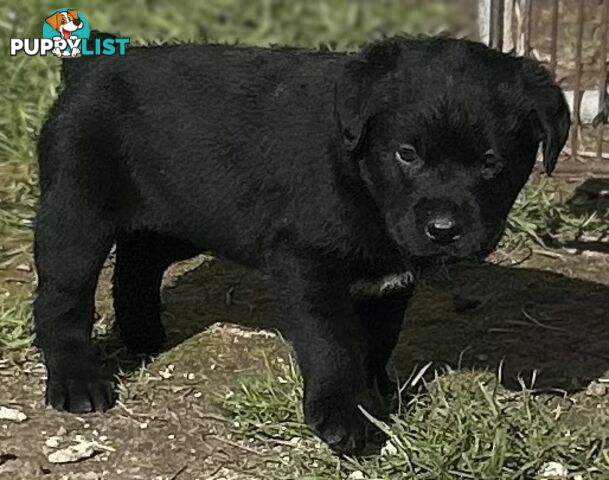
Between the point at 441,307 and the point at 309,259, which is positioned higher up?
the point at 309,259

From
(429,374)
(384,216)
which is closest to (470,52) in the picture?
(384,216)

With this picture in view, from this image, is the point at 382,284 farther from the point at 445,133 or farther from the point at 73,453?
the point at 73,453

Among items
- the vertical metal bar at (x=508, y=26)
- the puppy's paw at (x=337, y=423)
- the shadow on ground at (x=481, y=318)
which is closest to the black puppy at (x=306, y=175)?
the puppy's paw at (x=337, y=423)

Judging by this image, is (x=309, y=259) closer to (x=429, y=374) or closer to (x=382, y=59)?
(x=382, y=59)

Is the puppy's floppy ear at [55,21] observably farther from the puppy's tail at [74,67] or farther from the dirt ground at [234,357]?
the puppy's tail at [74,67]

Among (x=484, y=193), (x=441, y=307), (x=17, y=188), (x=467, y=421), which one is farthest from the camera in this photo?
(x=17, y=188)
